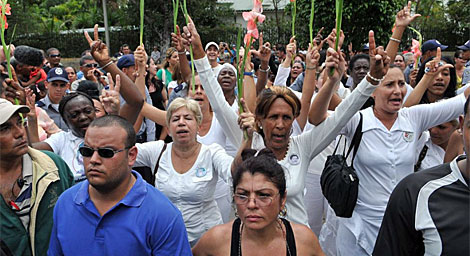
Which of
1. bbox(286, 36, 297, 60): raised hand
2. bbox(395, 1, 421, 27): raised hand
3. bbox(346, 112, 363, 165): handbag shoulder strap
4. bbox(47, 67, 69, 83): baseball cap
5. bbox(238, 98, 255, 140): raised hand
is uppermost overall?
bbox(395, 1, 421, 27): raised hand

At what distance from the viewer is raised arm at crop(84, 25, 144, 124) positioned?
357 cm

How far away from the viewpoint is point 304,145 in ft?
11.1

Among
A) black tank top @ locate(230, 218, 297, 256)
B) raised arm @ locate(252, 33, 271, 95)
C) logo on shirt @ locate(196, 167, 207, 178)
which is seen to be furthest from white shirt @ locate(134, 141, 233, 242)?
raised arm @ locate(252, 33, 271, 95)

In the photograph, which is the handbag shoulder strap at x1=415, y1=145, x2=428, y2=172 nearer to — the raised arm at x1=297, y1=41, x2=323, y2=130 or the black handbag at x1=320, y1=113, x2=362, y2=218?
the black handbag at x1=320, y1=113, x2=362, y2=218

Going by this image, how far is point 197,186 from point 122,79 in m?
1.04

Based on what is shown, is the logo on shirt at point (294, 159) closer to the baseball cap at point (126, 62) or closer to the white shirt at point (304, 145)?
the white shirt at point (304, 145)

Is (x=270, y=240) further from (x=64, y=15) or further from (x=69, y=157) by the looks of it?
(x=64, y=15)

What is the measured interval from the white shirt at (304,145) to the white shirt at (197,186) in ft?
1.20

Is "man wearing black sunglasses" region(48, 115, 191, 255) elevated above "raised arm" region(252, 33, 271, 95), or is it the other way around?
"raised arm" region(252, 33, 271, 95)

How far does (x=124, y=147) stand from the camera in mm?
2598

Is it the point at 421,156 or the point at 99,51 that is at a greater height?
the point at 99,51

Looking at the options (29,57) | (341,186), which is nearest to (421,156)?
(341,186)

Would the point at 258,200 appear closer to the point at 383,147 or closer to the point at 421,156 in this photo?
the point at 383,147

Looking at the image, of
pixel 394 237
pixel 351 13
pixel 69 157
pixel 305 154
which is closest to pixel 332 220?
pixel 305 154
